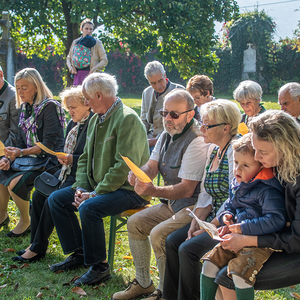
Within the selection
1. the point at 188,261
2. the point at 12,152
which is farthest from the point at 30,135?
the point at 188,261

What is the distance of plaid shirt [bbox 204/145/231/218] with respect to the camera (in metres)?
2.74

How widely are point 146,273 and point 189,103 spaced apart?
144 cm

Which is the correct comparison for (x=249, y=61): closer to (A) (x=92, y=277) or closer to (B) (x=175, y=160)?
(B) (x=175, y=160)

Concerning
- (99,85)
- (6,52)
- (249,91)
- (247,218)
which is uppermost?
(6,52)

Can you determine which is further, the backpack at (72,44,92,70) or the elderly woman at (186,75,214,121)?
the backpack at (72,44,92,70)

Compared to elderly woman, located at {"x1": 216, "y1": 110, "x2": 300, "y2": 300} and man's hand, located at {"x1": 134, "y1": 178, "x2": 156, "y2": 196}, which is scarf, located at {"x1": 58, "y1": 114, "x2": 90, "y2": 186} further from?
elderly woman, located at {"x1": 216, "y1": 110, "x2": 300, "y2": 300}

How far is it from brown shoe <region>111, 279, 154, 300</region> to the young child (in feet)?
2.94

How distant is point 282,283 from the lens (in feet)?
7.18

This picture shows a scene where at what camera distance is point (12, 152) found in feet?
14.3

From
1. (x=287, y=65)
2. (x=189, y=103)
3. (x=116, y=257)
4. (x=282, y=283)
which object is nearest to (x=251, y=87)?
(x=189, y=103)

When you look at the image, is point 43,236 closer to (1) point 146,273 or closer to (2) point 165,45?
(1) point 146,273

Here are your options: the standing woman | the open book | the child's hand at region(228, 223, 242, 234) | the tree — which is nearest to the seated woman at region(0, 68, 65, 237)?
the open book

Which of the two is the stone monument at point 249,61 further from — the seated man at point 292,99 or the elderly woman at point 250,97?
the seated man at point 292,99

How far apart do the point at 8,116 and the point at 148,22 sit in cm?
801
